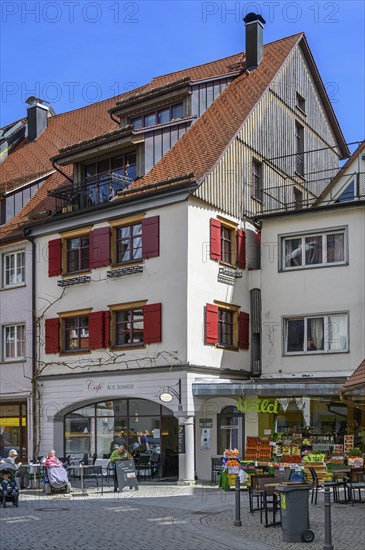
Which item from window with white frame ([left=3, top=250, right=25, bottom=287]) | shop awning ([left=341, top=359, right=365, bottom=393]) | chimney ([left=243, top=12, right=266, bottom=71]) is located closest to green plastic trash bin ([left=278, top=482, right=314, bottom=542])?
shop awning ([left=341, top=359, right=365, bottom=393])

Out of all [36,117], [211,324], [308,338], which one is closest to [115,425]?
[211,324]

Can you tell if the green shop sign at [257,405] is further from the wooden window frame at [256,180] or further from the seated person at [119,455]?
the wooden window frame at [256,180]

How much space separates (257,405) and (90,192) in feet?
32.4

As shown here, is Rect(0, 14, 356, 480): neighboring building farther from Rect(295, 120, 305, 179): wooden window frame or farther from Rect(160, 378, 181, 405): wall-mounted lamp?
Rect(295, 120, 305, 179): wooden window frame

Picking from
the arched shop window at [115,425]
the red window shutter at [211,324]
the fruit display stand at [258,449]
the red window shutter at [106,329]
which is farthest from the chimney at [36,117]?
the fruit display stand at [258,449]

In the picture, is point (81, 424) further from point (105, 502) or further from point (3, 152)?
point (3, 152)

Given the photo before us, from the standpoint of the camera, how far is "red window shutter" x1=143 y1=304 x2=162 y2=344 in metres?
27.7

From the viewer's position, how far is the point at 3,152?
40500 mm

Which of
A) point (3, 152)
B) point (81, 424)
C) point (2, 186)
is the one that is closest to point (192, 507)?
point (81, 424)

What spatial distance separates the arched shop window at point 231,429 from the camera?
28.3 m

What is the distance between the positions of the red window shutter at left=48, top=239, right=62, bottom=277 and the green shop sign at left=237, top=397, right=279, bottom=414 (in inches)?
323

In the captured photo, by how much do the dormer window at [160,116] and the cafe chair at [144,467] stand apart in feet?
38.9

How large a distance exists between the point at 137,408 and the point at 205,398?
2.74 m

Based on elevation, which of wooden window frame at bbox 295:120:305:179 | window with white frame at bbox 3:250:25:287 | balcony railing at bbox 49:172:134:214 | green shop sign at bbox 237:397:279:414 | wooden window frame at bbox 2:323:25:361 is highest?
wooden window frame at bbox 295:120:305:179
